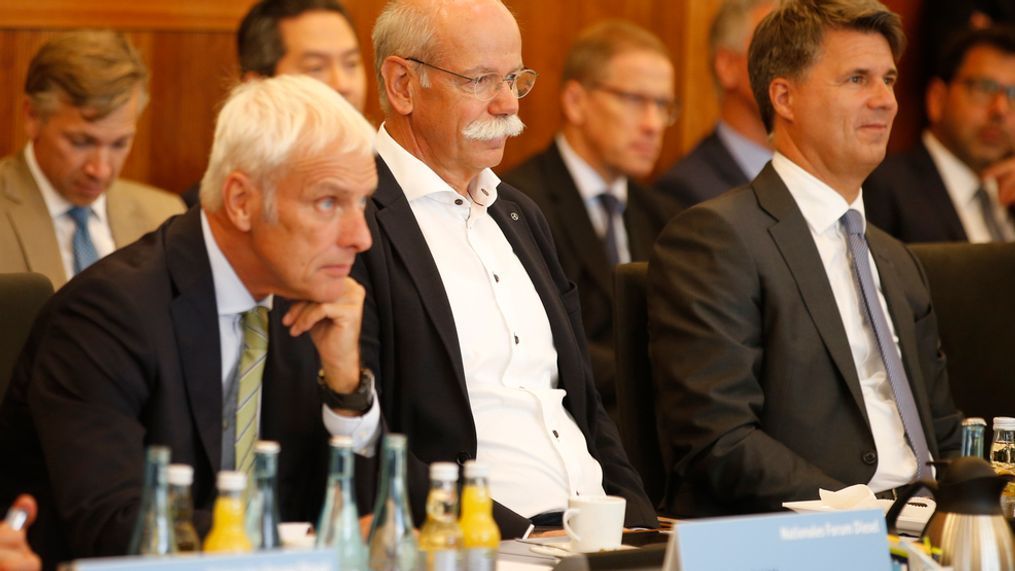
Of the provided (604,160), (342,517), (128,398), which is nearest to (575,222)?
(604,160)

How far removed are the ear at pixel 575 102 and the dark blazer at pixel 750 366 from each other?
2010mm

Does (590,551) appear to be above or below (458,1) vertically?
below

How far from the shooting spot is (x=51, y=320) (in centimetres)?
210

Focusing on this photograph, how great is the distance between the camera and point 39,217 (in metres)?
3.95

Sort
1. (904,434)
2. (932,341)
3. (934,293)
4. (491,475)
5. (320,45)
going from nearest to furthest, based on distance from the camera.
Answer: (491,475) → (904,434) → (932,341) → (934,293) → (320,45)

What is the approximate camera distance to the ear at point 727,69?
5305 mm

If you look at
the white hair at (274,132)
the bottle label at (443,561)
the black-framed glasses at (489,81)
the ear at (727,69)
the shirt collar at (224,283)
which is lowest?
the bottle label at (443,561)

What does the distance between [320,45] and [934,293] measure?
7.07 feet

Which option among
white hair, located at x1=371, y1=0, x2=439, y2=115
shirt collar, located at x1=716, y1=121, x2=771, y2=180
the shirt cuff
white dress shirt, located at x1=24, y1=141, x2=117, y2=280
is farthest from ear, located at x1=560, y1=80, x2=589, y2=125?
the shirt cuff

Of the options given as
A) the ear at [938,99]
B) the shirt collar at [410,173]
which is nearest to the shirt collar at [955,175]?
the ear at [938,99]

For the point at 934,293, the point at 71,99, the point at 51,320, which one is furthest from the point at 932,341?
the point at 71,99

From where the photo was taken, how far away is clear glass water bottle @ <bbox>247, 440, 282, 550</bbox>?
1.58m

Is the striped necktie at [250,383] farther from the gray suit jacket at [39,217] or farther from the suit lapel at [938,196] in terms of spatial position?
the suit lapel at [938,196]

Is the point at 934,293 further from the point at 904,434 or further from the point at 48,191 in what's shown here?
the point at 48,191
